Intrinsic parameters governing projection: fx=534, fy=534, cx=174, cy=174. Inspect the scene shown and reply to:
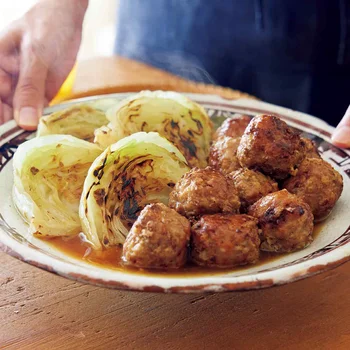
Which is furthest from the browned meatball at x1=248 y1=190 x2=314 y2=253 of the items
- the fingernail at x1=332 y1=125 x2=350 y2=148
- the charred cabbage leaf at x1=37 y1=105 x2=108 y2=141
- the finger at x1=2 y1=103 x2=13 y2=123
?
the finger at x1=2 y1=103 x2=13 y2=123

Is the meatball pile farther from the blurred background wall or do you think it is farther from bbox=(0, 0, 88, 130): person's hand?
the blurred background wall

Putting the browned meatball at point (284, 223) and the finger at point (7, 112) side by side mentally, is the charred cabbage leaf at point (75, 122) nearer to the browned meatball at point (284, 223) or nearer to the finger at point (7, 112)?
the finger at point (7, 112)

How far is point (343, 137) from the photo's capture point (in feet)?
8.45

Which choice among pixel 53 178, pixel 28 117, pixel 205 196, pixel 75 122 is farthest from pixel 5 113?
pixel 205 196

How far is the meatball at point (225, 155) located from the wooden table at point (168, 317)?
570 mm

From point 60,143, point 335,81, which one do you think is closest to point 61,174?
point 60,143

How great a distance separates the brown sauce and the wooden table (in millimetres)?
136

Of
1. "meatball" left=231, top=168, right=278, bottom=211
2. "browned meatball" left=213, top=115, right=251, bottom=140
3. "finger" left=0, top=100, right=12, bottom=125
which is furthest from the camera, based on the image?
"finger" left=0, top=100, right=12, bottom=125

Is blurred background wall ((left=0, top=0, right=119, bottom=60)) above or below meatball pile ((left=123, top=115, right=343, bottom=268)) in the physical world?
below

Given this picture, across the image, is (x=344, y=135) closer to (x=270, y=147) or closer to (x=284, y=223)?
(x=270, y=147)

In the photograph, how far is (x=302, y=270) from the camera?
1.62 metres

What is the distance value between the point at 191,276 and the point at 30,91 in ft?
5.50

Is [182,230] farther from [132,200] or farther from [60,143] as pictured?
[60,143]

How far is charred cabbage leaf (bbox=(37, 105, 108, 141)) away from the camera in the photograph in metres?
2.55
